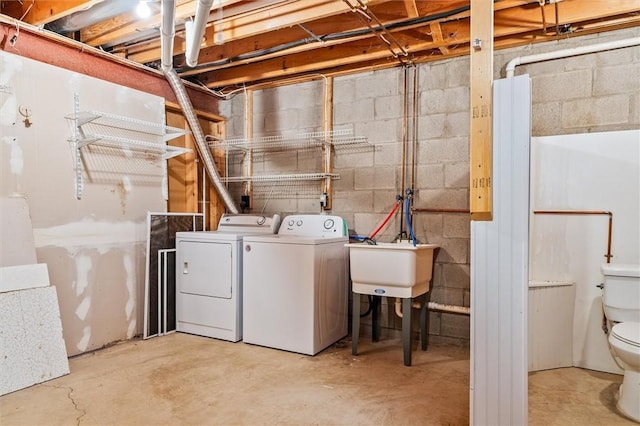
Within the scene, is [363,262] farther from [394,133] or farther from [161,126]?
[161,126]

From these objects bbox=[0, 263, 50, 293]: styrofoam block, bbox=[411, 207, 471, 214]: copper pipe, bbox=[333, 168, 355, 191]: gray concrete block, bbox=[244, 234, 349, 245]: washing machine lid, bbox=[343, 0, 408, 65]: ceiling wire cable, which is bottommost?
bbox=[0, 263, 50, 293]: styrofoam block

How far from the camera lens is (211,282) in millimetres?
3252

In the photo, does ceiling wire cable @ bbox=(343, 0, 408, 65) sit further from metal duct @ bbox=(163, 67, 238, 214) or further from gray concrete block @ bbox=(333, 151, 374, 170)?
metal duct @ bbox=(163, 67, 238, 214)

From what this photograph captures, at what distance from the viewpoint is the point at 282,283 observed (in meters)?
2.95

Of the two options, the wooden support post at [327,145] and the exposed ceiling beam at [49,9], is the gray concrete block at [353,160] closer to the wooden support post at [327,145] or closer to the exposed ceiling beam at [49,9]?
the wooden support post at [327,145]

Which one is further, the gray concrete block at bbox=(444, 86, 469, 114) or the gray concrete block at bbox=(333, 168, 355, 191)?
the gray concrete block at bbox=(333, 168, 355, 191)

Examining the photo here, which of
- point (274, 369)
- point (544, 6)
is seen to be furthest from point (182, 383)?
point (544, 6)

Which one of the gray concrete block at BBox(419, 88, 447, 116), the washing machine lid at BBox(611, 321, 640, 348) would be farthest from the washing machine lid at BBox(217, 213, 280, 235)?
the washing machine lid at BBox(611, 321, 640, 348)

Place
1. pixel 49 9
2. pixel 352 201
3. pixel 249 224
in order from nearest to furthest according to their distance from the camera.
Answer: pixel 49 9 < pixel 352 201 < pixel 249 224

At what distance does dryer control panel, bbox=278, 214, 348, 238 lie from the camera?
3.28 metres

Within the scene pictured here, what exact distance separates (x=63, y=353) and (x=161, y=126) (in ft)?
5.93

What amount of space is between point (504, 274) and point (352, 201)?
1.96 metres

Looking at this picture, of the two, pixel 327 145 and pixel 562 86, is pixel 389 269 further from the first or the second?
pixel 562 86

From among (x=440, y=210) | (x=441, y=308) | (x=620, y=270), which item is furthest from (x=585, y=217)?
(x=441, y=308)
